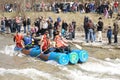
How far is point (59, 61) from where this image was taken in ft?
59.4

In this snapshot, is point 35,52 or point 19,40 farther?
point 19,40

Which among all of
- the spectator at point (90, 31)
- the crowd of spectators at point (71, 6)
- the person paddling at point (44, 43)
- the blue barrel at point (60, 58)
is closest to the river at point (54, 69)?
the blue barrel at point (60, 58)

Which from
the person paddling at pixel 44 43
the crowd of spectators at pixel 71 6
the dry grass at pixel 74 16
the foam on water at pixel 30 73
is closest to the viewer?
the foam on water at pixel 30 73

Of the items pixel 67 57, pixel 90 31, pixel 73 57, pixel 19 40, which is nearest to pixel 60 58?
pixel 67 57

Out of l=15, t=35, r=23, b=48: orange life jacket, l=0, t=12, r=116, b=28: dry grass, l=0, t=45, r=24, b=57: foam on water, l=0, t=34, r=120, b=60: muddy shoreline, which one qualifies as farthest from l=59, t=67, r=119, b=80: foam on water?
l=0, t=12, r=116, b=28: dry grass

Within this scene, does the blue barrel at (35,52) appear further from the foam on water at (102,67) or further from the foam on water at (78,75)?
the foam on water at (78,75)

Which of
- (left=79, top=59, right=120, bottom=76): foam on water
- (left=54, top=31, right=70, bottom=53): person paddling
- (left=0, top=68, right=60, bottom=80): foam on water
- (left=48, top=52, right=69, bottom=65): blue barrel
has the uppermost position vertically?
(left=54, top=31, right=70, bottom=53): person paddling

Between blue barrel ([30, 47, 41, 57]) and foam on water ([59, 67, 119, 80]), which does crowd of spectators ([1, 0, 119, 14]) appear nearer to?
blue barrel ([30, 47, 41, 57])

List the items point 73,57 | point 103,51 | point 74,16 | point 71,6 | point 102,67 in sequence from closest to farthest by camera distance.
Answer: point 102,67 < point 73,57 < point 103,51 < point 74,16 < point 71,6

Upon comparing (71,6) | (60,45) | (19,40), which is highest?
(71,6)

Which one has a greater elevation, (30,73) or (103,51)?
(30,73)

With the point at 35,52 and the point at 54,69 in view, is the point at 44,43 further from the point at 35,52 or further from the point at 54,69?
the point at 54,69

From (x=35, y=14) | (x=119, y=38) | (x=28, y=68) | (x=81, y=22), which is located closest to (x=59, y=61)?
(x=28, y=68)

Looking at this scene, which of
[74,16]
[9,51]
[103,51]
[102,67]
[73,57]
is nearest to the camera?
[102,67]
